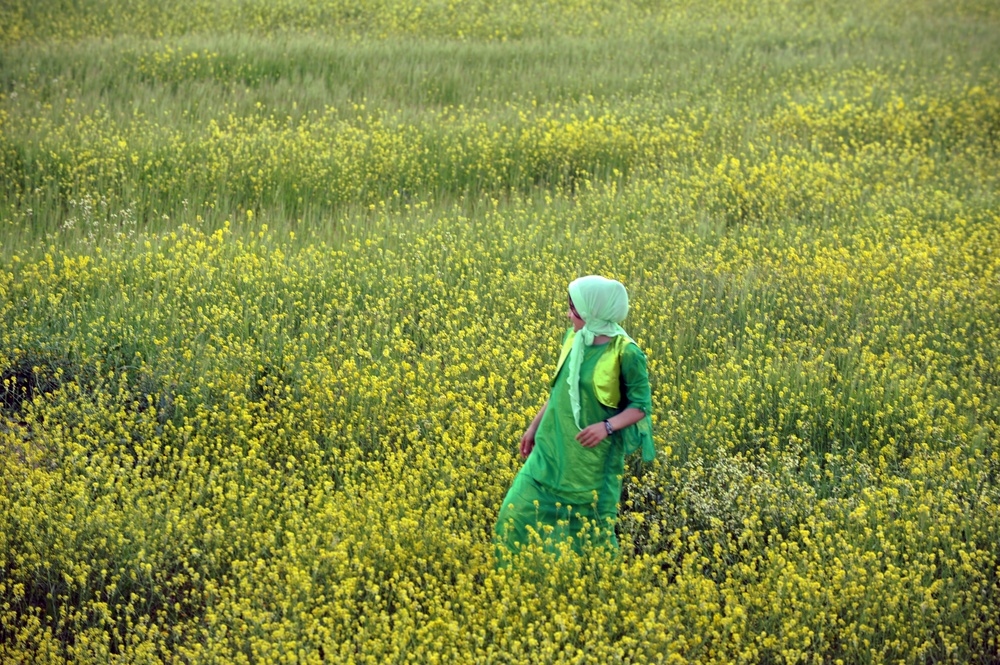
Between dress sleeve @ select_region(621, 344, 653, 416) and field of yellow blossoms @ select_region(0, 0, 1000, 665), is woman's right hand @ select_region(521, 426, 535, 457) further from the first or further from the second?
dress sleeve @ select_region(621, 344, 653, 416)

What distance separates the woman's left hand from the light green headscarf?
89 millimetres

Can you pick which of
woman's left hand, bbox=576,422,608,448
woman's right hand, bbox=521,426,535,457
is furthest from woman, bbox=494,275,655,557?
woman's right hand, bbox=521,426,535,457

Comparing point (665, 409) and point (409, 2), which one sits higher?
point (409, 2)

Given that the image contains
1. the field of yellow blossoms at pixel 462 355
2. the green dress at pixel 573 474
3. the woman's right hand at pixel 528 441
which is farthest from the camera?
the woman's right hand at pixel 528 441

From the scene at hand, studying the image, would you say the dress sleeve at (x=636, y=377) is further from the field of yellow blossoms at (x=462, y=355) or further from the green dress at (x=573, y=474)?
the field of yellow blossoms at (x=462, y=355)

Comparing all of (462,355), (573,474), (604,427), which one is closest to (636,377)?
(604,427)

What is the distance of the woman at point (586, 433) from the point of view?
13.6 ft

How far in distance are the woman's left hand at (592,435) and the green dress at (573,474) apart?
10 centimetres

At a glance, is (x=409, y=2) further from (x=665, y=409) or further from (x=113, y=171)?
(x=665, y=409)

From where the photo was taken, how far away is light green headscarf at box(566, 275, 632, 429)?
163 inches

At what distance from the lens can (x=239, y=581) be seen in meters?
4.37

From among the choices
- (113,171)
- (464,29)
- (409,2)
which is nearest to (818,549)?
(113,171)

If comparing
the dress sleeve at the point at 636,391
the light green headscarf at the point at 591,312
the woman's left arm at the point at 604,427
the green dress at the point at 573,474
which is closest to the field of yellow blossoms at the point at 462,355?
the green dress at the point at 573,474

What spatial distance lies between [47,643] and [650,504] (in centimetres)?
289
